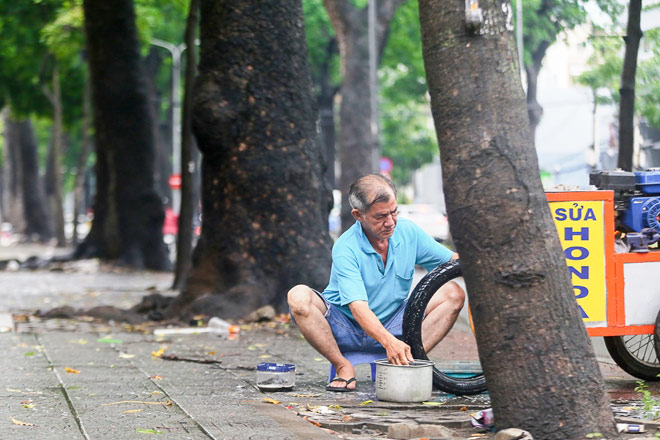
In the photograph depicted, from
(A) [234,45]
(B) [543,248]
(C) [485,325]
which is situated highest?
(A) [234,45]

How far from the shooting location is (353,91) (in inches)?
1100

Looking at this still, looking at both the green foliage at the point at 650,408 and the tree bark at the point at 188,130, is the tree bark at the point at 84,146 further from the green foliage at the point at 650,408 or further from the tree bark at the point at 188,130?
the green foliage at the point at 650,408

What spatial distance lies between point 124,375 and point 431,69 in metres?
3.36

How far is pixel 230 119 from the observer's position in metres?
11.4

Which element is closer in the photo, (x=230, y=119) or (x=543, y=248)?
(x=543, y=248)

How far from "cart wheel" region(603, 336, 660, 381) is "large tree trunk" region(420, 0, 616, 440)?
218 cm

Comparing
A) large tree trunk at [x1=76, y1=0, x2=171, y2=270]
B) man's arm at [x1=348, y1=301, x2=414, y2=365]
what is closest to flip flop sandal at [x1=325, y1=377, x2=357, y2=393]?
man's arm at [x1=348, y1=301, x2=414, y2=365]

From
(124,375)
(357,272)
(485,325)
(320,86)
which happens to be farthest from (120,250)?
(320,86)

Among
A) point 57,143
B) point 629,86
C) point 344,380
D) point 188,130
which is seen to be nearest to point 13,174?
point 57,143

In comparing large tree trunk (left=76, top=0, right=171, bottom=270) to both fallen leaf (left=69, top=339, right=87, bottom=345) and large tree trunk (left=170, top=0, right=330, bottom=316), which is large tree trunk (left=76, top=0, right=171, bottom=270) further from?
fallen leaf (left=69, top=339, right=87, bottom=345)

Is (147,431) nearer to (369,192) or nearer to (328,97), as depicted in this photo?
(369,192)

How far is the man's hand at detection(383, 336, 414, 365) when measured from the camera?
19.2ft

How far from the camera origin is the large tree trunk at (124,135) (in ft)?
68.5

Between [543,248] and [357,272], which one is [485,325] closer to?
[543,248]
